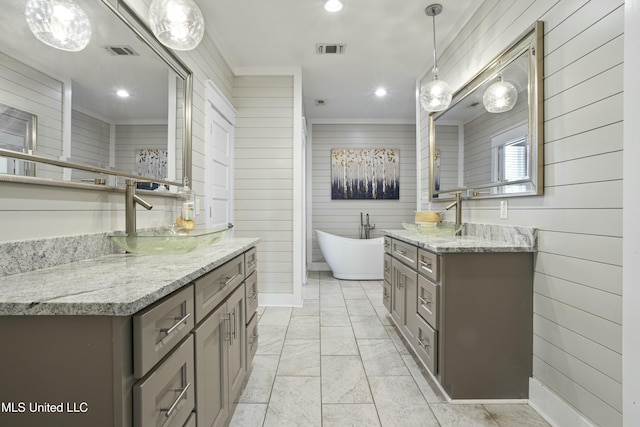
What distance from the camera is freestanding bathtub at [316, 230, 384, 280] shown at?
15.3 ft

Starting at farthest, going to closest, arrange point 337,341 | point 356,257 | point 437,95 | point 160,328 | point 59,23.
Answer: point 356,257 → point 337,341 → point 437,95 → point 59,23 → point 160,328

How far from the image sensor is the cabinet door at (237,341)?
1.47m

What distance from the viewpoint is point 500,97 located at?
200 cm

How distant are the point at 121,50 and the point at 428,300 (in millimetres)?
2134

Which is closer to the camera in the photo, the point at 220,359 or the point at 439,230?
the point at 220,359

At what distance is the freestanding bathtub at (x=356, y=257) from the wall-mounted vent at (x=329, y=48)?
260 centimetres

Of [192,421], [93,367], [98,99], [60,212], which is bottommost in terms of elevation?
[192,421]

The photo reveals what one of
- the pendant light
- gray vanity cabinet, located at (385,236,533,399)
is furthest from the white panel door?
gray vanity cabinet, located at (385,236,533,399)

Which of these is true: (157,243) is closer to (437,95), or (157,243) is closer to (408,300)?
(408,300)

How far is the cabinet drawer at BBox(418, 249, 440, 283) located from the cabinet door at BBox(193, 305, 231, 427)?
1130 millimetres

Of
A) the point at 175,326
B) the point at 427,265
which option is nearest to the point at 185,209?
the point at 175,326

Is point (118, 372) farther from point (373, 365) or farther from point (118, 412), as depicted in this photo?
point (373, 365)

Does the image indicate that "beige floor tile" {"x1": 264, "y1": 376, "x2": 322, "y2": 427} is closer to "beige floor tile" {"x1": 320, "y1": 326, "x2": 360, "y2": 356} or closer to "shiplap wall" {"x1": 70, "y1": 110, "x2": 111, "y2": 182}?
"beige floor tile" {"x1": 320, "y1": 326, "x2": 360, "y2": 356}

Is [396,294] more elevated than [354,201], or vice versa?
[354,201]
